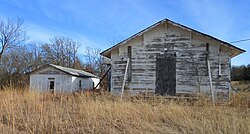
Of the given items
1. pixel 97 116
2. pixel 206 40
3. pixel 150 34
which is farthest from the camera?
pixel 150 34

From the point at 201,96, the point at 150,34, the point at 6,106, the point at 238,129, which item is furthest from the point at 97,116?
the point at 150,34

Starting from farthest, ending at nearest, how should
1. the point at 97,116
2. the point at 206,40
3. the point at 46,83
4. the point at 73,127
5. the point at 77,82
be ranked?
1. the point at 77,82
2. the point at 46,83
3. the point at 206,40
4. the point at 97,116
5. the point at 73,127

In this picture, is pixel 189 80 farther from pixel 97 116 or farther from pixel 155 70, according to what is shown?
pixel 97 116

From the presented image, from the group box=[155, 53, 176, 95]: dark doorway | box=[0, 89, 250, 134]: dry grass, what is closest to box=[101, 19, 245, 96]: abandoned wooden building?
box=[155, 53, 176, 95]: dark doorway

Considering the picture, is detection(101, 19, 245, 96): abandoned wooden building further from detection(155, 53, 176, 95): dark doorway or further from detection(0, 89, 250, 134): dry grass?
detection(0, 89, 250, 134): dry grass

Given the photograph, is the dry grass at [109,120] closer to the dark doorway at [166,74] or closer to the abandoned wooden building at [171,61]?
the abandoned wooden building at [171,61]

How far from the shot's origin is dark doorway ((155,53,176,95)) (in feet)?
46.8

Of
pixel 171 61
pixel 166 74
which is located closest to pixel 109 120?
pixel 166 74

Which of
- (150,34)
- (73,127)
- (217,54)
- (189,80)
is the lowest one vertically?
(73,127)

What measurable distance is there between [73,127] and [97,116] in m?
1.16

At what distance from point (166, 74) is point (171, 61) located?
2.58 ft

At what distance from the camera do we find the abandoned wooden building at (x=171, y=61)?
13.6 m

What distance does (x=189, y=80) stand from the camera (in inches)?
547

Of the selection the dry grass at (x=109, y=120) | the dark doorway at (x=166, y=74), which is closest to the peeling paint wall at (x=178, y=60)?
the dark doorway at (x=166, y=74)
